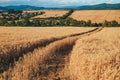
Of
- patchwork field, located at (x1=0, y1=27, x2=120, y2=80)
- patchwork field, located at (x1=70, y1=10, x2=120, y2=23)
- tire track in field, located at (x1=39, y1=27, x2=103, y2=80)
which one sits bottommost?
patchwork field, located at (x1=70, y1=10, x2=120, y2=23)

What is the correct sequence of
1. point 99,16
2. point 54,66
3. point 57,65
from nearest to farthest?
1. point 54,66
2. point 57,65
3. point 99,16

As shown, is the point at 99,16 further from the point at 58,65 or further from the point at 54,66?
the point at 54,66

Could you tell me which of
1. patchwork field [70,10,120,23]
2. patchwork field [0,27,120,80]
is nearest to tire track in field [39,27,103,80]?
patchwork field [0,27,120,80]

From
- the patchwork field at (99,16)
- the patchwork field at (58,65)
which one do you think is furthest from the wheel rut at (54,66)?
the patchwork field at (99,16)

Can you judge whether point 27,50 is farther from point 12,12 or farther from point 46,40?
point 12,12

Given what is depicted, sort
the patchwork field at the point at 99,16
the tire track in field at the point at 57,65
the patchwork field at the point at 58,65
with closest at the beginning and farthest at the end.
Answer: the patchwork field at the point at 58,65
the tire track in field at the point at 57,65
the patchwork field at the point at 99,16

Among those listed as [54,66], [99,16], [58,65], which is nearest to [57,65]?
[58,65]

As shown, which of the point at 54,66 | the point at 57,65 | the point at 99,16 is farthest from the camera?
the point at 99,16

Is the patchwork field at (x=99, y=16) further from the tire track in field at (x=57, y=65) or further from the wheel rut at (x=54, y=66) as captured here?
the wheel rut at (x=54, y=66)

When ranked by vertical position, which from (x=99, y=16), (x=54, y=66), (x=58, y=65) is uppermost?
(x=54, y=66)

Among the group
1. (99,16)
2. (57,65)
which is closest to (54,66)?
(57,65)

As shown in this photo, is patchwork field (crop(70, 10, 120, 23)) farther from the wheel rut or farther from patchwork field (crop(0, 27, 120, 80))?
patchwork field (crop(0, 27, 120, 80))

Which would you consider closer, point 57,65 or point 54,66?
point 54,66

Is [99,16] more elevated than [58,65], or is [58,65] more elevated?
[58,65]
